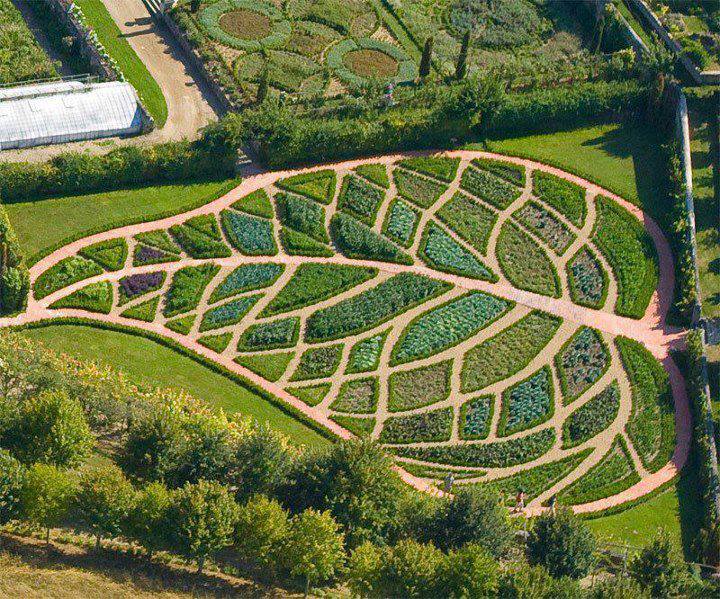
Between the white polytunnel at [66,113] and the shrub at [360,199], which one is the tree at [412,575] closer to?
the shrub at [360,199]

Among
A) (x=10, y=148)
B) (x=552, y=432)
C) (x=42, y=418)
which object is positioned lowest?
(x=552, y=432)

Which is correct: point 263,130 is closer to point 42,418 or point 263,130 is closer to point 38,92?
point 38,92

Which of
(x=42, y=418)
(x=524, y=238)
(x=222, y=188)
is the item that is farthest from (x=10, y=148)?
(x=524, y=238)

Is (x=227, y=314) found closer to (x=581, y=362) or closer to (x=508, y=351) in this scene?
(x=508, y=351)

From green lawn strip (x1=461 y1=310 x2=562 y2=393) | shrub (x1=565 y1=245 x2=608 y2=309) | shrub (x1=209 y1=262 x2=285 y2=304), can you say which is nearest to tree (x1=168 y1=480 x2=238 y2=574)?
shrub (x1=209 y1=262 x2=285 y2=304)

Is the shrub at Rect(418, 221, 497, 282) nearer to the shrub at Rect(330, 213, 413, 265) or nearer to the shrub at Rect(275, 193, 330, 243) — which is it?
the shrub at Rect(330, 213, 413, 265)
